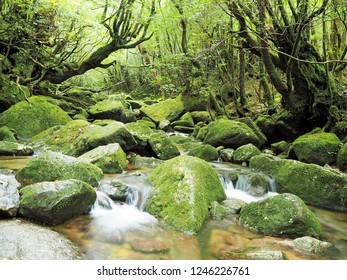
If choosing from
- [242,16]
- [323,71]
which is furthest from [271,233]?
[323,71]

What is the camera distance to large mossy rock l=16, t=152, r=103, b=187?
4.98 metres

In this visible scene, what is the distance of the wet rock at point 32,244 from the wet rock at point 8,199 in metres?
0.16

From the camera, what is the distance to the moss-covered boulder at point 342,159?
22.6 feet

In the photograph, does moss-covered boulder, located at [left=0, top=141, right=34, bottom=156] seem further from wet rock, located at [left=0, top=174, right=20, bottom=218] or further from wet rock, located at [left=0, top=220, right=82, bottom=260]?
wet rock, located at [left=0, top=220, right=82, bottom=260]

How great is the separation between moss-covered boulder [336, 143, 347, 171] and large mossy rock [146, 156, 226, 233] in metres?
3.55

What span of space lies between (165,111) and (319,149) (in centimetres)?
948

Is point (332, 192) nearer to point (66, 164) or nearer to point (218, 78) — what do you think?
point (66, 164)

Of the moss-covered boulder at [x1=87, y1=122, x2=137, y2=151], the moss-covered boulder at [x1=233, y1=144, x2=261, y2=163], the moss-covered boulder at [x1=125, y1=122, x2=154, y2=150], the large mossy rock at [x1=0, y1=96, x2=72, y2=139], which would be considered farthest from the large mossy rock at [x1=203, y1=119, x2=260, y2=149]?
the large mossy rock at [x1=0, y1=96, x2=72, y2=139]

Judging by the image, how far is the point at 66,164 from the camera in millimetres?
5336

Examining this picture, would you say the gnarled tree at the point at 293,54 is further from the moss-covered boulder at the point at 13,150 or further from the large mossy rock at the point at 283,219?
the moss-covered boulder at the point at 13,150

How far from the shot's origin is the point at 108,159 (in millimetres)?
6566

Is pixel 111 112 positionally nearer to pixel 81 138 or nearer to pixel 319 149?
pixel 81 138

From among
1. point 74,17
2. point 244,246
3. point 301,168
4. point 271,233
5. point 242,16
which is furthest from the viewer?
point 74,17

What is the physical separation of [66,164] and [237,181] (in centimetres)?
357
